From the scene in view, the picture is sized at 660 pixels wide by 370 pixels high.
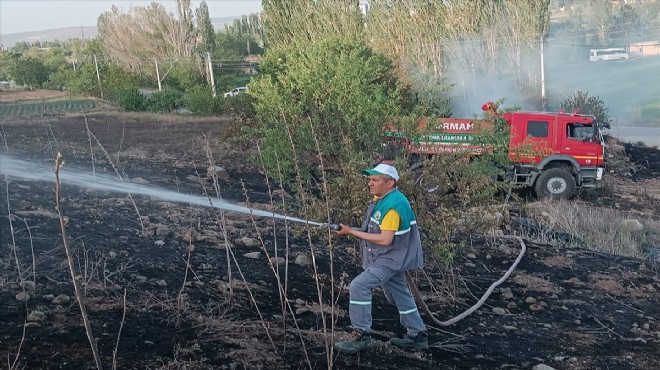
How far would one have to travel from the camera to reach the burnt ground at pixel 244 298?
493cm

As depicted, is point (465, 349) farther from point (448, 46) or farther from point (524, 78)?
point (524, 78)

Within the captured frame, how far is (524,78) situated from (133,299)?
3583cm

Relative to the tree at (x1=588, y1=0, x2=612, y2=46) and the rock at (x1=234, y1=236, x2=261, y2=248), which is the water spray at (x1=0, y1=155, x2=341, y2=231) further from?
the tree at (x1=588, y1=0, x2=612, y2=46)

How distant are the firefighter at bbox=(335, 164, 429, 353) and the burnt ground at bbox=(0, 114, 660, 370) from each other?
0.24 meters

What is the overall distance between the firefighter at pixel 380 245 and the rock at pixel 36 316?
210 cm

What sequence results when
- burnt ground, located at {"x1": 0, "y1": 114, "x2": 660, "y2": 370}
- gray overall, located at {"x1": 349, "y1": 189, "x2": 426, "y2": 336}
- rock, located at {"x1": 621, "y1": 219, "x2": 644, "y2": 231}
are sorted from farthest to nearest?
rock, located at {"x1": 621, "y1": 219, "x2": 644, "y2": 231}
gray overall, located at {"x1": 349, "y1": 189, "x2": 426, "y2": 336}
burnt ground, located at {"x1": 0, "y1": 114, "x2": 660, "y2": 370}

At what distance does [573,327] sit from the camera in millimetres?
6699

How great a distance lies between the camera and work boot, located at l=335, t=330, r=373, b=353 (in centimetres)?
512

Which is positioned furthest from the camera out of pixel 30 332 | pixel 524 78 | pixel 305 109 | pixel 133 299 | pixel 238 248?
pixel 524 78

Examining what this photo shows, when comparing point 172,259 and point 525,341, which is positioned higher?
point 172,259

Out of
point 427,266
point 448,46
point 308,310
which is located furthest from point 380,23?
Result: point 308,310

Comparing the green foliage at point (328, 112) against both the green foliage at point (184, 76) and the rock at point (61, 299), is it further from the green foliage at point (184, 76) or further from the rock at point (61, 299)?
the green foliage at point (184, 76)

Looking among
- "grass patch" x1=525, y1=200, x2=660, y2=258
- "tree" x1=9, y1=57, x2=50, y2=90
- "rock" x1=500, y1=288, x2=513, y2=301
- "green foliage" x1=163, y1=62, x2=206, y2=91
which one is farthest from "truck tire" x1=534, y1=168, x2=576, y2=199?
"tree" x1=9, y1=57, x2=50, y2=90

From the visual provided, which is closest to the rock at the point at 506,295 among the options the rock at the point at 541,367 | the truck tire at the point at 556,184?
the rock at the point at 541,367
